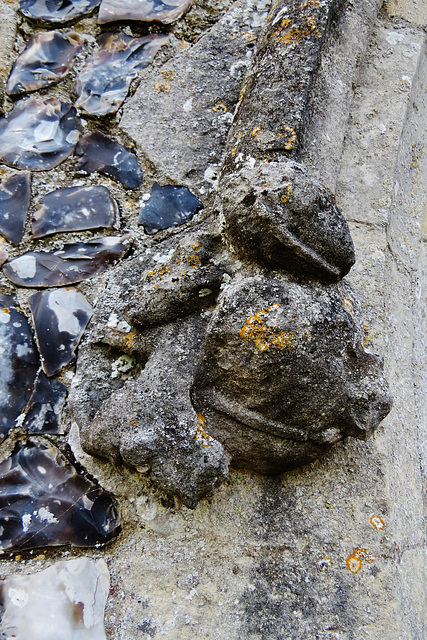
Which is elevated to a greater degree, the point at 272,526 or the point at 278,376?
the point at 278,376

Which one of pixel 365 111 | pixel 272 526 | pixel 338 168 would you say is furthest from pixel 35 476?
pixel 365 111

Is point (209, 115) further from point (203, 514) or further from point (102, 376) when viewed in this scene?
point (203, 514)

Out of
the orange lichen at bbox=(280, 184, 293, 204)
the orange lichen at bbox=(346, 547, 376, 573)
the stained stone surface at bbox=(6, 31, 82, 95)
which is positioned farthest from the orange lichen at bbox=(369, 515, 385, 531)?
the stained stone surface at bbox=(6, 31, 82, 95)

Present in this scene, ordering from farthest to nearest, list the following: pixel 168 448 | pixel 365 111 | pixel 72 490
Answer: pixel 365 111, pixel 72 490, pixel 168 448

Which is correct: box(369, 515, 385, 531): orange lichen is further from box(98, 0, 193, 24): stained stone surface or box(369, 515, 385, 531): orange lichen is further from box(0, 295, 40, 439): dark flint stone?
box(98, 0, 193, 24): stained stone surface

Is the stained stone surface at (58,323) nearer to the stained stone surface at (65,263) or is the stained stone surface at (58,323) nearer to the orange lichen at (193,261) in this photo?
the stained stone surface at (65,263)
